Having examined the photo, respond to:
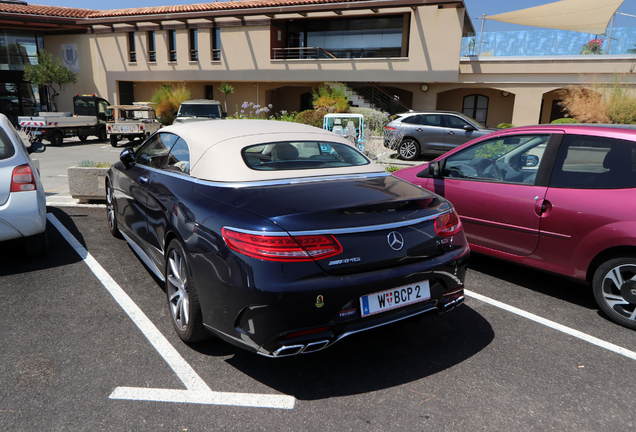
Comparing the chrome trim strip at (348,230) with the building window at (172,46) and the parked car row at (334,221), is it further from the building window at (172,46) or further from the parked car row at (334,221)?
the building window at (172,46)

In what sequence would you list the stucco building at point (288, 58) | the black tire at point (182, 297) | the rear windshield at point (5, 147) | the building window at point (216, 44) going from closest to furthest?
1. the black tire at point (182, 297)
2. the rear windshield at point (5, 147)
3. the stucco building at point (288, 58)
4. the building window at point (216, 44)

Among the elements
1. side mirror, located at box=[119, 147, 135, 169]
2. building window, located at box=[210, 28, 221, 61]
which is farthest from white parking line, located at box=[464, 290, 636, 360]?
building window, located at box=[210, 28, 221, 61]

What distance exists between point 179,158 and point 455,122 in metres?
11.6

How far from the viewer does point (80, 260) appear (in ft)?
17.0

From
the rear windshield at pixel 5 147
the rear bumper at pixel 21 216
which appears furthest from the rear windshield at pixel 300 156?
the rear windshield at pixel 5 147

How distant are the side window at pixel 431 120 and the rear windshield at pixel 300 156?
1061 centimetres

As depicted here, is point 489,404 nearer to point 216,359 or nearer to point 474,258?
point 216,359

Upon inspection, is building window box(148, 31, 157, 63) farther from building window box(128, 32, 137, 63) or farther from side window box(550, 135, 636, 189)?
side window box(550, 135, 636, 189)

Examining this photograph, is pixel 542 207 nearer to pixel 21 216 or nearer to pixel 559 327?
pixel 559 327

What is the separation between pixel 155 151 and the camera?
4.55 m

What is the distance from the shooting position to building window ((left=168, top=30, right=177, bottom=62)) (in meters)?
29.8

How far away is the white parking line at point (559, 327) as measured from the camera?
3.41 m

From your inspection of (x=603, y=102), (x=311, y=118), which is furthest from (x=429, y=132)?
(x=603, y=102)

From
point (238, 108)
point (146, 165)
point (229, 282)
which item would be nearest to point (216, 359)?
point (229, 282)
